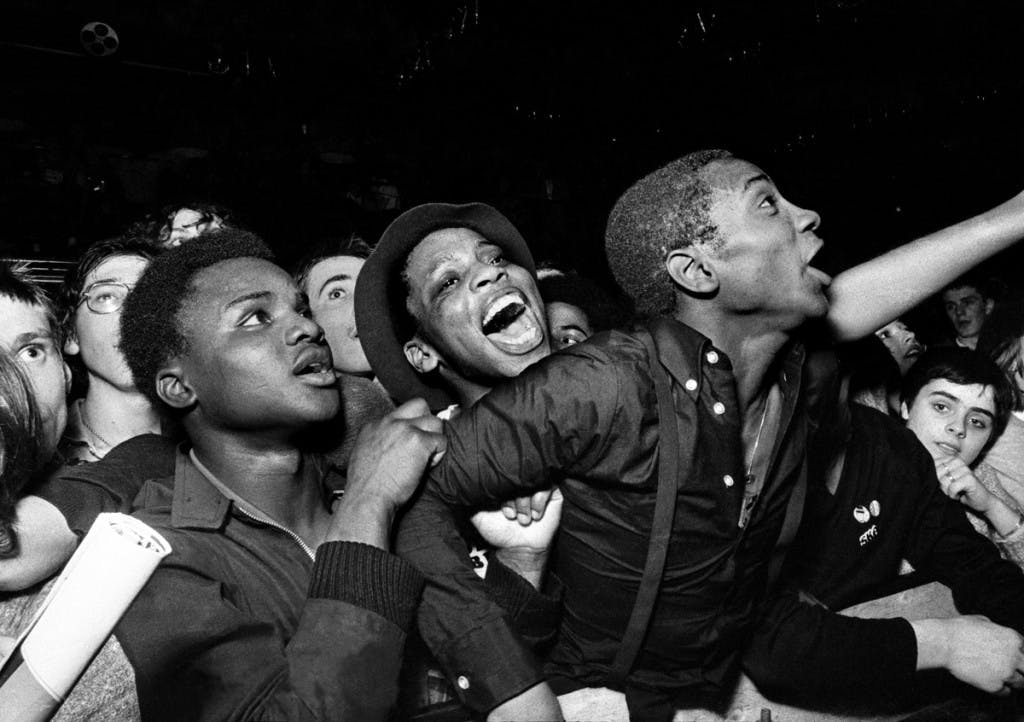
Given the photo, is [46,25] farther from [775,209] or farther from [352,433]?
[775,209]

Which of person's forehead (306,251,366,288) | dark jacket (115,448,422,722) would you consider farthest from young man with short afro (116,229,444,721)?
person's forehead (306,251,366,288)

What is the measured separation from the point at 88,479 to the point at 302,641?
0.93 meters

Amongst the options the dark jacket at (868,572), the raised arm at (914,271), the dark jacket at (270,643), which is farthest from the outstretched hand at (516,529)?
the raised arm at (914,271)

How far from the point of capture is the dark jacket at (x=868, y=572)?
2.27 m

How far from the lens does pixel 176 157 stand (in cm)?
575

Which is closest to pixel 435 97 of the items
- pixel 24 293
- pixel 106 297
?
pixel 106 297

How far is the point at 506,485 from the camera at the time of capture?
73.6 inches

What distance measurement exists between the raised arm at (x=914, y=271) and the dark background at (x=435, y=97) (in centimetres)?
324

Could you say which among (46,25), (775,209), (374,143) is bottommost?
(775,209)

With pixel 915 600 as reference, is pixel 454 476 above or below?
above

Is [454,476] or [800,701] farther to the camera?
[800,701]

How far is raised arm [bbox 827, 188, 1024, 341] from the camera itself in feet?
7.73

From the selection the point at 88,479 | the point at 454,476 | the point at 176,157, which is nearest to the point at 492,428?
the point at 454,476

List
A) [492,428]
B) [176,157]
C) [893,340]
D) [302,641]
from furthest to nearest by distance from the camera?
[176,157]
[893,340]
[492,428]
[302,641]
